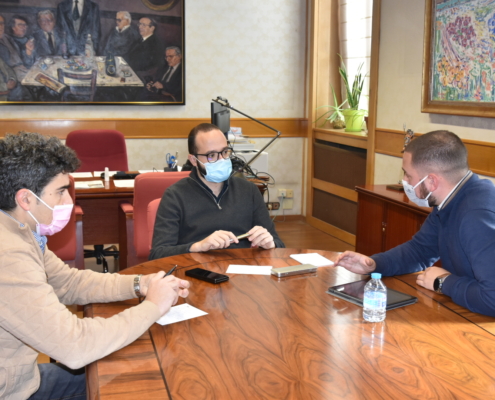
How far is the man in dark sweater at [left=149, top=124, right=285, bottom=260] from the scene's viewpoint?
2.54 metres

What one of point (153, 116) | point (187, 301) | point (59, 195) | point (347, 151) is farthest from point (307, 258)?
point (153, 116)

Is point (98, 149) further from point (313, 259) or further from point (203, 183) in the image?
point (313, 259)

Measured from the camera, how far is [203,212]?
8.56ft

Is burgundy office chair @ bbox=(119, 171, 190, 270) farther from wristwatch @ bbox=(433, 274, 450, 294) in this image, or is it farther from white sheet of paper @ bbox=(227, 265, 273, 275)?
wristwatch @ bbox=(433, 274, 450, 294)

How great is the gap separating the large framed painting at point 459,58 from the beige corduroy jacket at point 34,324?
2.87 m

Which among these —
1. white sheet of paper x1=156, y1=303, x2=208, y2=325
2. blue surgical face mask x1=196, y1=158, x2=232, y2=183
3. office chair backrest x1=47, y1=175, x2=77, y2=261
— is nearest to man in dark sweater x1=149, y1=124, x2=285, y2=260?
blue surgical face mask x1=196, y1=158, x2=232, y2=183

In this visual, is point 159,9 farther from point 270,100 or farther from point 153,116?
point 270,100

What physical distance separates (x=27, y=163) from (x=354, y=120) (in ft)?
14.3

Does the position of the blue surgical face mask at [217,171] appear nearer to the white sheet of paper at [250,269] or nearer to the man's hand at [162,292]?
the white sheet of paper at [250,269]

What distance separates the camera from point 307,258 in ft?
7.47

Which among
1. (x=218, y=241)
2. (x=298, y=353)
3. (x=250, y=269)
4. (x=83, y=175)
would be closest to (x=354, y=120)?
(x=83, y=175)

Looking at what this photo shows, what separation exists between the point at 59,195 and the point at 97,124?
14.0 feet

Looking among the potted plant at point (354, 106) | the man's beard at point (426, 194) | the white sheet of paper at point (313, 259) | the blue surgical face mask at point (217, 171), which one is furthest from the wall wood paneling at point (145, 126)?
the man's beard at point (426, 194)

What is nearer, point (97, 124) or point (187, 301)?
point (187, 301)
